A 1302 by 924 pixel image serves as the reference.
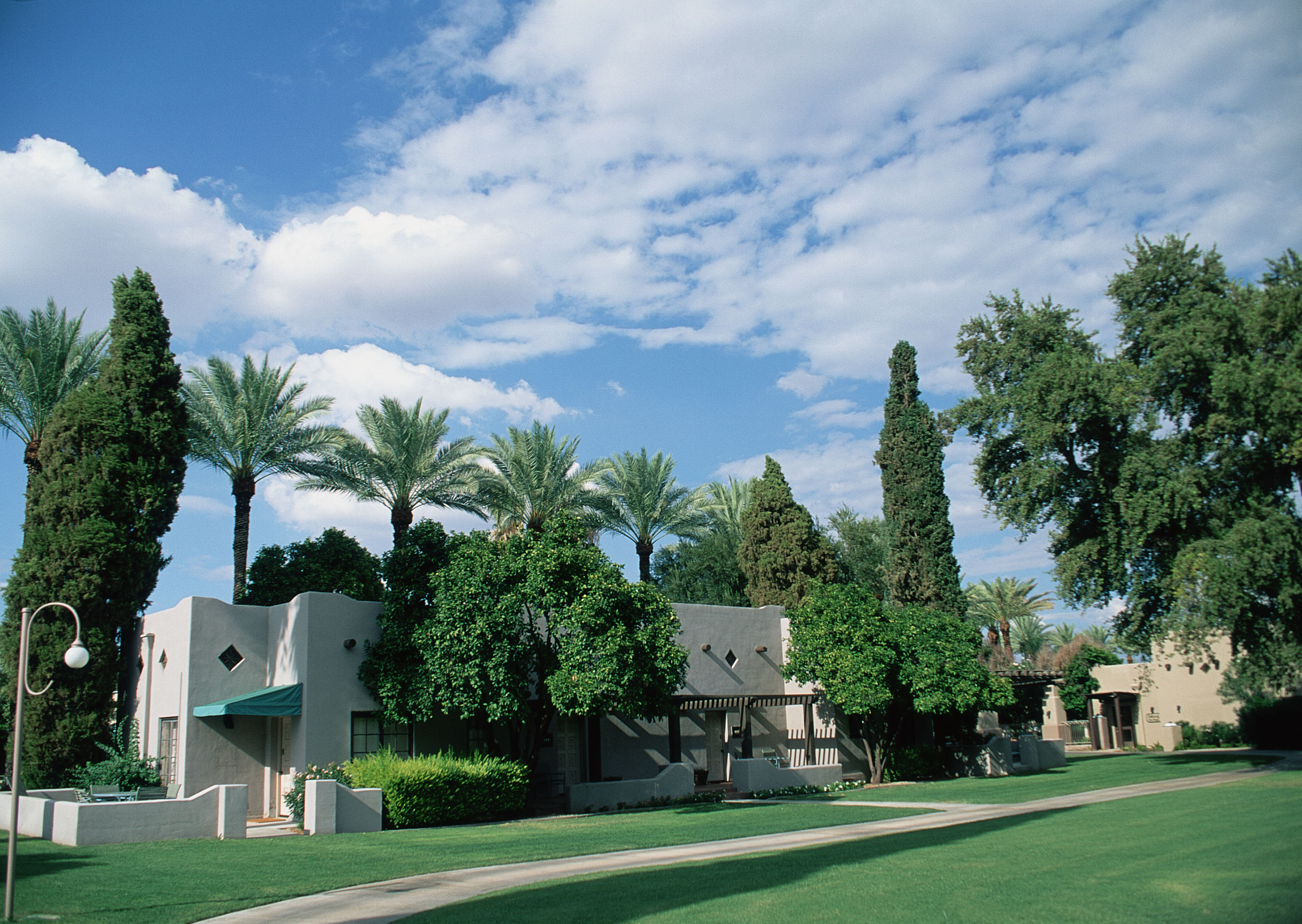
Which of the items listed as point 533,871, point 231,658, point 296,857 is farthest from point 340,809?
point 533,871

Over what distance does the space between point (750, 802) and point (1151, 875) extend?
15.2m

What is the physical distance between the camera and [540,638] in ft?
75.7

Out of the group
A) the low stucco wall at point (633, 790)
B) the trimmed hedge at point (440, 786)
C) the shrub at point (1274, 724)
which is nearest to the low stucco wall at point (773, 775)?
the low stucco wall at point (633, 790)

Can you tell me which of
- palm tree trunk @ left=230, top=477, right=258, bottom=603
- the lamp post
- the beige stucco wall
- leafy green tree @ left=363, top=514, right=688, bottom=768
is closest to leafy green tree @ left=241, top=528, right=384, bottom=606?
palm tree trunk @ left=230, top=477, right=258, bottom=603

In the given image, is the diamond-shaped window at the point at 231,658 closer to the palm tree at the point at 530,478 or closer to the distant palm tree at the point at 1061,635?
the palm tree at the point at 530,478

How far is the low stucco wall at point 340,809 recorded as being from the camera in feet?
60.2

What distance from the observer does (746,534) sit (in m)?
42.3

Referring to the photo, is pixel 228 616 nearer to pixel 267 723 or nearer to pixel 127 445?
pixel 267 723

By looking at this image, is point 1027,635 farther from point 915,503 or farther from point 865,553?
point 915,503

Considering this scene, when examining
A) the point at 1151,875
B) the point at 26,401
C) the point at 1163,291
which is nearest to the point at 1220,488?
the point at 1163,291

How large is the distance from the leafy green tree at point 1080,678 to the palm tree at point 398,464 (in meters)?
36.0

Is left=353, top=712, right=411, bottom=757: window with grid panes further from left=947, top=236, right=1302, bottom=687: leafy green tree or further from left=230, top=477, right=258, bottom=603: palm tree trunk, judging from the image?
left=947, top=236, right=1302, bottom=687: leafy green tree

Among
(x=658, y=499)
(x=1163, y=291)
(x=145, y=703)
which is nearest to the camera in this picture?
(x=145, y=703)

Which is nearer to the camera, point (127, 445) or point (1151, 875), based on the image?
point (1151, 875)
